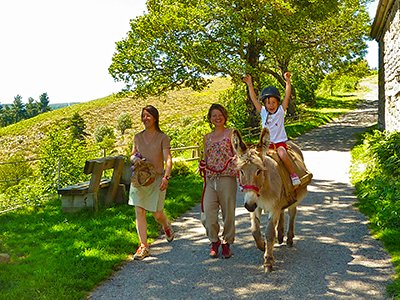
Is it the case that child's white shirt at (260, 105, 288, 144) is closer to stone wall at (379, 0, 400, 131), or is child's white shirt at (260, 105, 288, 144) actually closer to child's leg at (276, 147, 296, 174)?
child's leg at (276, 147, 296, 174)

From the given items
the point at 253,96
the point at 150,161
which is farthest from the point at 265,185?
the point at 150,161

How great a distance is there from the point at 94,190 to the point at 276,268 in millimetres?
4289

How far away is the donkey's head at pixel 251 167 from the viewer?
15.4 feet

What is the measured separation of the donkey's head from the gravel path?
41.6 inches

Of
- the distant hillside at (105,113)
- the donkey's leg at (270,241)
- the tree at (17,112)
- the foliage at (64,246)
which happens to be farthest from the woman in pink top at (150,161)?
the tree at (17,112)

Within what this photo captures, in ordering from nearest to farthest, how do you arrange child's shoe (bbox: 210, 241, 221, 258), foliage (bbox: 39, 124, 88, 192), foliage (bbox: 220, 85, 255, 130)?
1. child's shoe (bbox: 210, 241, 221, 258)
2. foliage (bbox: 39, 124, 88, 192)
3. foliage (bbox: 220, 85, 255, 130)

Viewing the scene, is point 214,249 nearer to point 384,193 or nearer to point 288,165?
point 288,165

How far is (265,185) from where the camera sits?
521cm

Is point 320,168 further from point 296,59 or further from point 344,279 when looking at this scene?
point 296,59

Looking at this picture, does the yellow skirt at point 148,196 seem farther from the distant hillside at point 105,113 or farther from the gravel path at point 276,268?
the distant hillside at point 105,113

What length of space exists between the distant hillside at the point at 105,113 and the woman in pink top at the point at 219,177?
53.7 m

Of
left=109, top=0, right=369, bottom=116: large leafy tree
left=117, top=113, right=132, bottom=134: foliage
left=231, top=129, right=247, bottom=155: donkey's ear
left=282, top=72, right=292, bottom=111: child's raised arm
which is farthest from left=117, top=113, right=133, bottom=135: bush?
left=231, top=129, right=247, bottom=155: donkey's ear

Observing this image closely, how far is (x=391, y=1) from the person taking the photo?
1351 cm

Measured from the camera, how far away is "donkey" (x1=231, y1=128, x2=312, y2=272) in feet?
15.7
